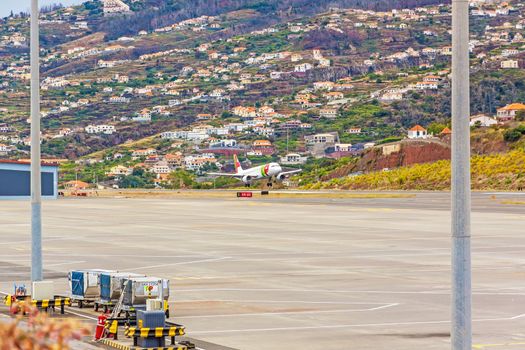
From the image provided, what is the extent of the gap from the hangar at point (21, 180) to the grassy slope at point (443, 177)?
46023mm

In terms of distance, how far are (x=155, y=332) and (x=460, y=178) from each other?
385 inches

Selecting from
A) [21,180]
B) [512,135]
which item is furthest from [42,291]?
[512,135]

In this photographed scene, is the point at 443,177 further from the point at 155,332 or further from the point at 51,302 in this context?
the point at 155,332

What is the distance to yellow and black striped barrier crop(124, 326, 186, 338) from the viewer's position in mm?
21125

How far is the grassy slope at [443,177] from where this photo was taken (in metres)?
129

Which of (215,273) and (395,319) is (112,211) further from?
(395,319)

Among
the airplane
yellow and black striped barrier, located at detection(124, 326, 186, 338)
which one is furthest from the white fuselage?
yellow and black striped barrier, located at detection(124, 326, 186, 338)

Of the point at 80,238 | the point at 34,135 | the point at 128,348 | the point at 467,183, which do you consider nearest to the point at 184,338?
the point at 128,348

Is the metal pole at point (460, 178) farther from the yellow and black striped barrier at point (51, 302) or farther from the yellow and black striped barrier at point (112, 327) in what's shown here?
the yellow and black striped barrier at point (51, 302)

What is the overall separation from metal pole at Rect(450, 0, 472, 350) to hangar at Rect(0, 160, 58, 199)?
102006mm

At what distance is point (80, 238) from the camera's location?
60.0m

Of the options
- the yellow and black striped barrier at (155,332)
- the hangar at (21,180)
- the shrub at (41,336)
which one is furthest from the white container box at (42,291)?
the hangar at (21,180)

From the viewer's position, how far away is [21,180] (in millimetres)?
119812

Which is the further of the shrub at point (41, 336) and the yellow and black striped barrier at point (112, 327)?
the yellow and black striped barrier at point (112, 327)
